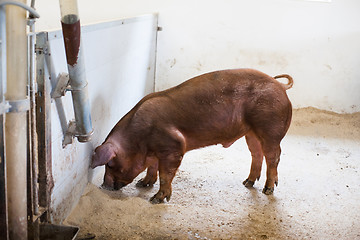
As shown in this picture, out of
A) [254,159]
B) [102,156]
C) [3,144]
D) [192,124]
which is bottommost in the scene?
[254,159]

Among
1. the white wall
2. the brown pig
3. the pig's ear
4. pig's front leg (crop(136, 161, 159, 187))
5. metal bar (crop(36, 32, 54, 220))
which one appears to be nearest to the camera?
metal bar (crop(36, 32, 54, 220))

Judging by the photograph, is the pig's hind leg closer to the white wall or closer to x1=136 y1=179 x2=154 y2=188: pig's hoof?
x1=136 y1=179 x2=154 y2=188: pig's hoof

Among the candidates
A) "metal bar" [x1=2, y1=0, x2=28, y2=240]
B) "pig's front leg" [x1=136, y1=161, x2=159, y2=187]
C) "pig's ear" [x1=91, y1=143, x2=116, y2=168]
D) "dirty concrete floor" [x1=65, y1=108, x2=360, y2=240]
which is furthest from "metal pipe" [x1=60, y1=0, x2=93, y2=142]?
"pig's front leg" [x1=136, y1=161, x2=159, y2=187]

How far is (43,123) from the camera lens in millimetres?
2395

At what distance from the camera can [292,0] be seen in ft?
18.8

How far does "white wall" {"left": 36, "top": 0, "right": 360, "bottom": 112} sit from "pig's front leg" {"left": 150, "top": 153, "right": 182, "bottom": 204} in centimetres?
290

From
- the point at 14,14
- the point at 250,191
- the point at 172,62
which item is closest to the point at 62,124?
the point at 14,14

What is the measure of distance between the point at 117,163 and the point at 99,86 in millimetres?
595

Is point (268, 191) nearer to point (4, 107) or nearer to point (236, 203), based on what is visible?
point (236, 203)

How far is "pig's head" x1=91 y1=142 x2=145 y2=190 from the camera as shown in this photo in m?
3.12

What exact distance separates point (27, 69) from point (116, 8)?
13.2 feet

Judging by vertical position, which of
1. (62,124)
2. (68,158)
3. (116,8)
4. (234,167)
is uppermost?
(116,8)

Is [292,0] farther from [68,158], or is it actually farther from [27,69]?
[27,69]

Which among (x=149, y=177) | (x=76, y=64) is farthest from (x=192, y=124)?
(x=76, y=64)
